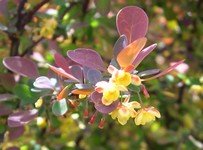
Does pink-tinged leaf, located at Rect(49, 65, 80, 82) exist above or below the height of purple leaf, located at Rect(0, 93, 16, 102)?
above

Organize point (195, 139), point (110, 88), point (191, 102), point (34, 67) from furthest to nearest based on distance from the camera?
point (191, 102) → point (195, 139) → point (34, 67) → point (110, 88)

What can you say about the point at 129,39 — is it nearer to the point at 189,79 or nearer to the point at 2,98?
the point at 2,98

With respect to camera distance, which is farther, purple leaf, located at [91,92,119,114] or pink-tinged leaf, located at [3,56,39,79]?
pink-tinged leaf, located at [3,56,39,79]

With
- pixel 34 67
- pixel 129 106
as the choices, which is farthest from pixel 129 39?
pixel 34 67

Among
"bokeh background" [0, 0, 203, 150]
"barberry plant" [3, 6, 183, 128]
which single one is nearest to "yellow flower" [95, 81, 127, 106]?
"barberry plant" [3, 6, 183, 128]

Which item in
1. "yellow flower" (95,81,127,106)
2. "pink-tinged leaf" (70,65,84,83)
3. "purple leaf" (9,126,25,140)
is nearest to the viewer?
"yellow flower" (95,81,127,106)

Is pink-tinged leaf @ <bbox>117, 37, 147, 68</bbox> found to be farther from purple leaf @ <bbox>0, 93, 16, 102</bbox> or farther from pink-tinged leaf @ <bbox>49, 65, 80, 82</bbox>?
purple leaf @ <bbox>0, 93, 16, 102</bbox>
